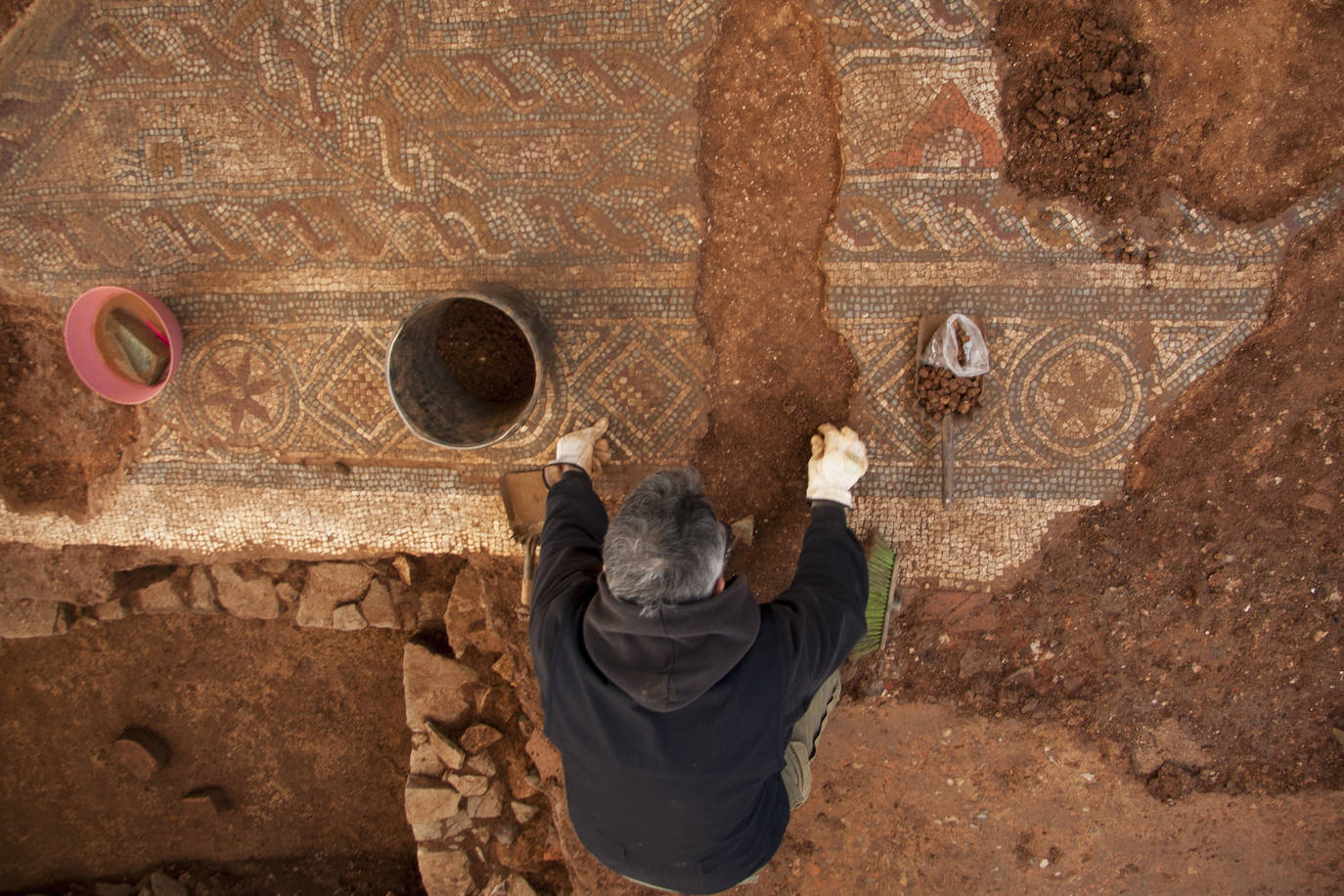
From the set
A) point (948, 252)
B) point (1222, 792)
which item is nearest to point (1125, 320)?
point (948, 252)

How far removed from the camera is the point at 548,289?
12.3 feet

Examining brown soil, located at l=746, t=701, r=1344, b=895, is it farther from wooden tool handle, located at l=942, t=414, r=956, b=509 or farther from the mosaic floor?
wooden tool handle, located at l=942, t=414, r=956, b=509

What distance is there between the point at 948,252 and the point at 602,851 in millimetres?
3196

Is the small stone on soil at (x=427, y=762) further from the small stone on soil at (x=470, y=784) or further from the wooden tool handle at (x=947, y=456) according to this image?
the wooden tool handle at (x=947, y=456)

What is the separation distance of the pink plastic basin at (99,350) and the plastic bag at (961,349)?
3.96 m

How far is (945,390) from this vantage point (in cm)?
356

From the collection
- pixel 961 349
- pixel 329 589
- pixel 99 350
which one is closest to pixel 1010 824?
pixel 961 349

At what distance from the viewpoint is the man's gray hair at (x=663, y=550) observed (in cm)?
228

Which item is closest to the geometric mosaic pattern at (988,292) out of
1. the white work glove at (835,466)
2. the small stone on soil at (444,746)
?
the white work glove at (835,466)

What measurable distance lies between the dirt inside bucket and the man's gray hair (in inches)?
63.0

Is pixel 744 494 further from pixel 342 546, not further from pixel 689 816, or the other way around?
pixel 342 546

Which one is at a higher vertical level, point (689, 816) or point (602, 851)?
point (689, 816)

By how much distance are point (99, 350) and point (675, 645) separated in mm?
3617

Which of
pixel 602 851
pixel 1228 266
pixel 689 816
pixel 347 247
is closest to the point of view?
pixel 689 816
